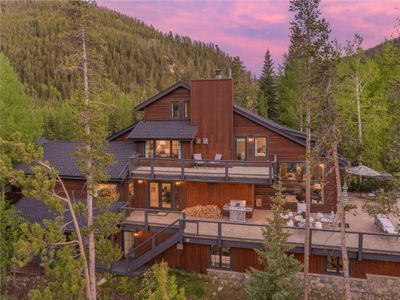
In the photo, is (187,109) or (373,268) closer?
(373,268)

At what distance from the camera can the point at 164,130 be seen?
20.0 meters

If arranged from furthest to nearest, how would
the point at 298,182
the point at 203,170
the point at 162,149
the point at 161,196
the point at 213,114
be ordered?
the point at 162,149
the point at 213,114
the point at 161,196
the point at 298,182
the point at 203,170

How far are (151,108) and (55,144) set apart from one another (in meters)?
7.93

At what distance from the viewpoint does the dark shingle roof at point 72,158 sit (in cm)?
1828

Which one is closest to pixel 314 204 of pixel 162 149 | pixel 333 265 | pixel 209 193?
pixel 333 265

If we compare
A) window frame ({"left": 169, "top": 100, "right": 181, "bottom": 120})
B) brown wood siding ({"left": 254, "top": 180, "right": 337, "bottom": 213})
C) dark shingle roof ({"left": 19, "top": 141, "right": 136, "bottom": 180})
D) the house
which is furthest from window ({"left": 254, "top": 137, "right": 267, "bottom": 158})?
dark shingle roof ({"left": 19, "top": 141, "right": 136, "bottom": 180})

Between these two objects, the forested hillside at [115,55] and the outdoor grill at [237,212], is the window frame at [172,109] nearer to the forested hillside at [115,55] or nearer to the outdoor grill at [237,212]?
the outdoor grill at [237,212]

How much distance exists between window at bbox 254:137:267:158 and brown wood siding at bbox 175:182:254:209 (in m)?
2.50

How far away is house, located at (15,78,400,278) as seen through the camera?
14.6m

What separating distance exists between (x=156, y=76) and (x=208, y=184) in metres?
102

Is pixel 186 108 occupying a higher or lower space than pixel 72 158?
higher

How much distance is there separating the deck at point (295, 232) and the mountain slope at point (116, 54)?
68001mm

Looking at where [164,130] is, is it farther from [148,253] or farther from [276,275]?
[276,275]

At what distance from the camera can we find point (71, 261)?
11086 mm
